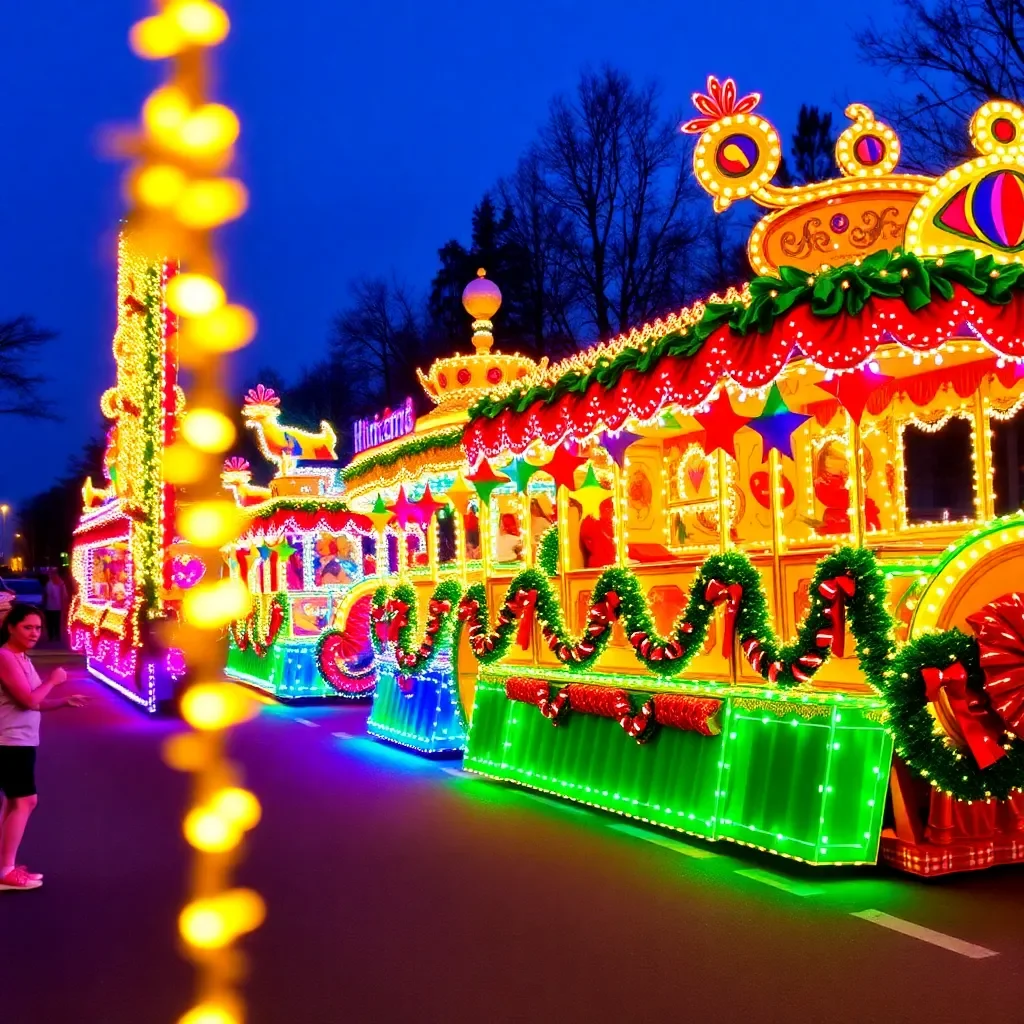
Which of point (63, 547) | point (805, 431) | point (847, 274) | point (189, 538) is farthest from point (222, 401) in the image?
point (63, 547)

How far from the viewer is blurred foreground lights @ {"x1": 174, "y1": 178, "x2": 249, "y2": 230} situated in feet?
3.47

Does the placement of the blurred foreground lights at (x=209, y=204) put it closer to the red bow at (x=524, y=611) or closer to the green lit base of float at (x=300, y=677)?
the red bow at (x=524, y=611)

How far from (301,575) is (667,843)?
1291cm

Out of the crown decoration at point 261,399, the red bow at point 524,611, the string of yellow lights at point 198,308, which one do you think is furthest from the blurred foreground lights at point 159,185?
the crown decoration at point 261,399

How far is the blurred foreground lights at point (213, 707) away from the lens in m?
1.06

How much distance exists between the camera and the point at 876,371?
25.2ft

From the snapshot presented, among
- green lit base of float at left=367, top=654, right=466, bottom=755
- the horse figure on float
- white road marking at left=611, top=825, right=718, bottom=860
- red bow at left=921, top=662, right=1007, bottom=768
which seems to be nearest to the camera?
red bow at left=921, top=662, right=1007, bottom=768

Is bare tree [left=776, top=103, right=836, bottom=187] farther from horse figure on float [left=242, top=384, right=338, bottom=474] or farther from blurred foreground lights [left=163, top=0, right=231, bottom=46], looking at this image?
blurred foreground lights [left=163, top=0, right=231, bottom=46]

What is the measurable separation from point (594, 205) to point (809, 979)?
24864 mm

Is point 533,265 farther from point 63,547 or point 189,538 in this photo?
point 63,547

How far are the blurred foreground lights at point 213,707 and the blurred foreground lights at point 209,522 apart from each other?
0.13m

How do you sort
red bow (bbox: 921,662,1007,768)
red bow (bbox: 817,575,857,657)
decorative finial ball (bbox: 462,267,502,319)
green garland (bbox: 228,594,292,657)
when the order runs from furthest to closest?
green garland (bbox: 228,594,292,657), decorative finial ball (bbox: 462,267,502,319), red bow (bbox: 817,575,857,657), red bow (bbox: 921,662,1007,768)

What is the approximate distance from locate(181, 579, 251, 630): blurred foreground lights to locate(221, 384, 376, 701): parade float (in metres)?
15.0

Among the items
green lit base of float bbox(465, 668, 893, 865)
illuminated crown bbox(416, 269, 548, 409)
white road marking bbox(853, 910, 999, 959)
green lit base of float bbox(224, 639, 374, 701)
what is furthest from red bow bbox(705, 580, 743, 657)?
green lit base of float bbox(224, 639, 374, 701)
